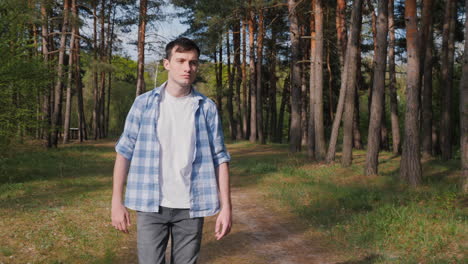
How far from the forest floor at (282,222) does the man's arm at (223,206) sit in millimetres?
3457

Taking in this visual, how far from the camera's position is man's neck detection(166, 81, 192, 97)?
123 inches

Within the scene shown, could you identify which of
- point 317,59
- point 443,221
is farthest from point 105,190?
point 317,59

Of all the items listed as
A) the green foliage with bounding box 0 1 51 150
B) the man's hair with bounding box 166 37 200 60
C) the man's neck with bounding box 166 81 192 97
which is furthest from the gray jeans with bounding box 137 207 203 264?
the green foliage with bounding box 0 1 51 150

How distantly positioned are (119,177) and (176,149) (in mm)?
424

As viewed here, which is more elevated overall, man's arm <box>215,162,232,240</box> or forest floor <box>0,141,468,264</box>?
man's arm <box>215,162,232,240</box>

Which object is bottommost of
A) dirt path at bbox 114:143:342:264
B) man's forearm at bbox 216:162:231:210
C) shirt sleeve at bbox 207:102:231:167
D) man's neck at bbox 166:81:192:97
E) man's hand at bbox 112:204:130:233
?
dirt path at bbox 114:143:342:264

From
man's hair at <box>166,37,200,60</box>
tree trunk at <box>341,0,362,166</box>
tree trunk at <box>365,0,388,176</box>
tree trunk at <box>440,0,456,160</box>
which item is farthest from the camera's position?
tree trunk at <box>440,0,456,160</box>

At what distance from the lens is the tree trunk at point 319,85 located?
1777 centimetres

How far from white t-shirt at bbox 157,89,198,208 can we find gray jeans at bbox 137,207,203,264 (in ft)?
0.28

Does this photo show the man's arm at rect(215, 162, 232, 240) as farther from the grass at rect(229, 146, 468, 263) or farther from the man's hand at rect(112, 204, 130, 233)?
the grass at rect(229, 146, 468, 263)

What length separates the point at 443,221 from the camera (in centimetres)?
773

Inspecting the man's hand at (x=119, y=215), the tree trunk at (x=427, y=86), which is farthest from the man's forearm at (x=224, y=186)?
the tree trunk at (x=427, y=86)

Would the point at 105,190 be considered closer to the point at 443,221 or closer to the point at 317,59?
the point at 443,221

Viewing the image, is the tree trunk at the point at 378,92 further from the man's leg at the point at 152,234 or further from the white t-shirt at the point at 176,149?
the man's leg at the point at 152,234
